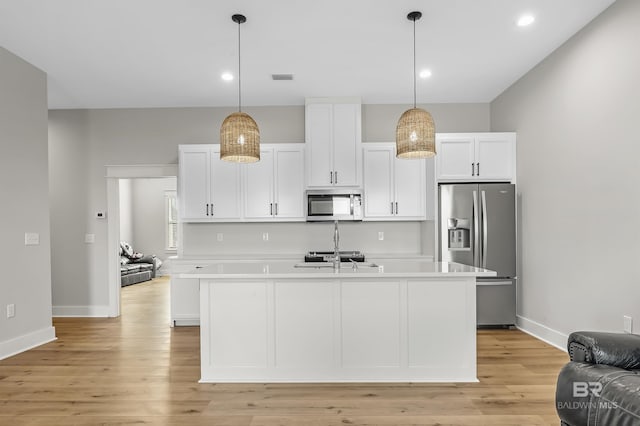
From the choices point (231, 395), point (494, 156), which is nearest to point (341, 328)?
point (231, 395)

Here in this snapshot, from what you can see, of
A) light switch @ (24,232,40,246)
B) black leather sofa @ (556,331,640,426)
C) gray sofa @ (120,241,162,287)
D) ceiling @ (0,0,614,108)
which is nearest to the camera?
black leather sofa @ (556,331,640,426)

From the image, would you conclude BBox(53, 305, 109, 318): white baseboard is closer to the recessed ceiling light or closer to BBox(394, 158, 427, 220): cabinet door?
BBox(394, 158, 427, 220): cabinet door

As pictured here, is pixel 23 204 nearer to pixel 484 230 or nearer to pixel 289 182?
pixel 289 182

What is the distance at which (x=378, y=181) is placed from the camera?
5.01 metres

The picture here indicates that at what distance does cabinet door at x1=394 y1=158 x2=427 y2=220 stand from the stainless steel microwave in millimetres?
524

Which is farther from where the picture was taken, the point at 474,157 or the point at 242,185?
the point at 242,185

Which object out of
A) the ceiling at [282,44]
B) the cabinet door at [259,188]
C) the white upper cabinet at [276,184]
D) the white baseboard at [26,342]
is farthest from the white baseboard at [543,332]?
the white baseboard at [26,342]

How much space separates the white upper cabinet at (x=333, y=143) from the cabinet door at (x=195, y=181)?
132cm

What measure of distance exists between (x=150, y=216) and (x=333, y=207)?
6436 mm

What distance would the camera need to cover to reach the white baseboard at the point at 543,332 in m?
3.70

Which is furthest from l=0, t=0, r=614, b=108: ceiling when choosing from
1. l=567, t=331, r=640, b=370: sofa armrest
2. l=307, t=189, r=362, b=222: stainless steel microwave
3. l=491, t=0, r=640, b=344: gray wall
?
l=567, t=331, r=640, b=370: sofa armrest

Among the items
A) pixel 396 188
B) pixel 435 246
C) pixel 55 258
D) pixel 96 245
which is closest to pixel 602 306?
pixel 435 246

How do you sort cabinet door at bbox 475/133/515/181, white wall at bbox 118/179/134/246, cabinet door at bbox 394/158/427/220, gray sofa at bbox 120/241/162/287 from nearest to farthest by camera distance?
1. cabinet door at bbox 475/133/515/181
2. cabinet door at bbox 394/158/427/220
3. gray sofa at bbox 120/241/162/287
4. white wall at bbox 118/179/134/246

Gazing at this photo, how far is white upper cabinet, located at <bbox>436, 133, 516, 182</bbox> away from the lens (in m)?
4.64
